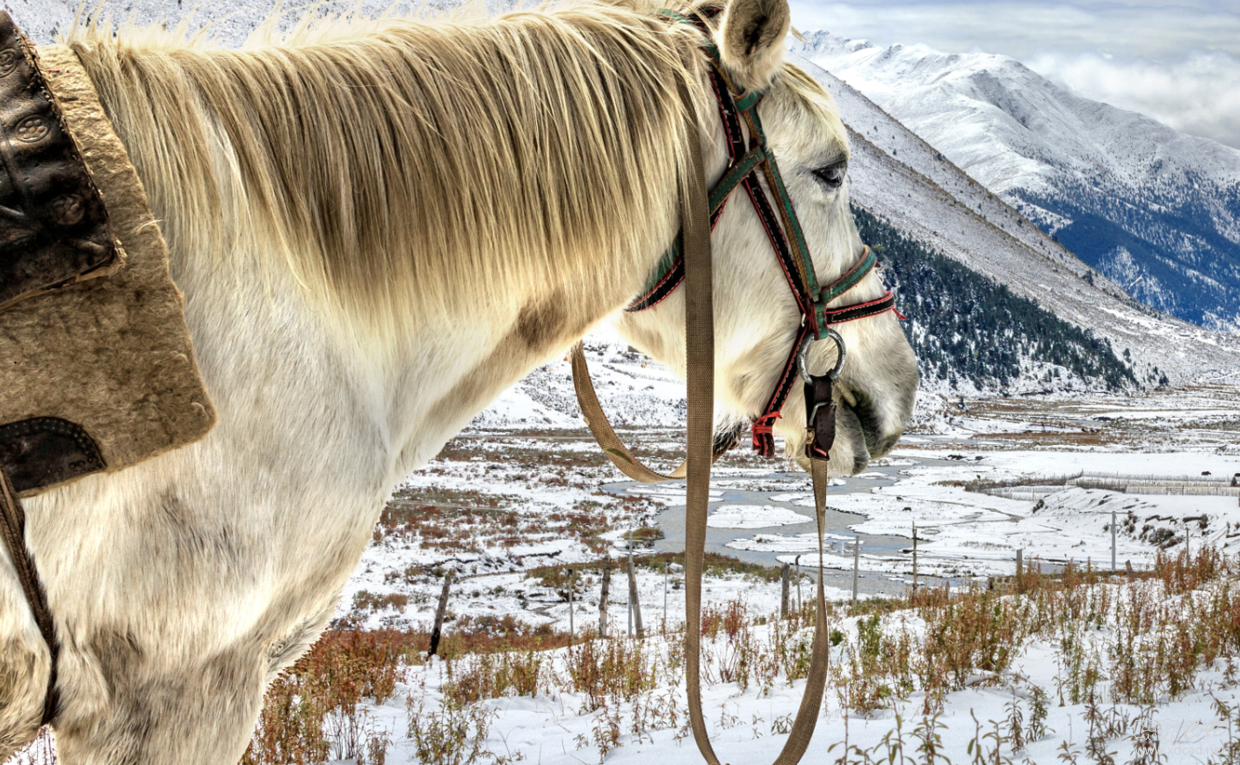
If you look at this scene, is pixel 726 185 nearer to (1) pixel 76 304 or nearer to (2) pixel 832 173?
(2) pixel 832 173

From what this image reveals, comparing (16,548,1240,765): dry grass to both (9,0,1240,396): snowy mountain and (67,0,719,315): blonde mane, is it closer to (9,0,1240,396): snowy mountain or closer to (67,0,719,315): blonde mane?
(67,0,719,315): blonde mane

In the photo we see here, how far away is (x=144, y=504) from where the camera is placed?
1.21 metres

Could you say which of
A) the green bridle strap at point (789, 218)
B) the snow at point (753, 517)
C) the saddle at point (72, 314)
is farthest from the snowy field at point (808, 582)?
the saddle at point (72, 314)

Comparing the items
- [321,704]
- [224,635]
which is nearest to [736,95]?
[224,635]

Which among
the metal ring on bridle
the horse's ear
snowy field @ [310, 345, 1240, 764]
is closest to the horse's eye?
the horse's ear

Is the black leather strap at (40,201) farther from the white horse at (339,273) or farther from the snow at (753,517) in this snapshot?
the snow at (753,517)

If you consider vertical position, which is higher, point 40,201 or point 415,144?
point 415,144

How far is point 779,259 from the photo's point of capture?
74.9 inches

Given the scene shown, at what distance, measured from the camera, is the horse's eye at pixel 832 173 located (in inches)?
75.7

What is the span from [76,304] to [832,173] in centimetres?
163

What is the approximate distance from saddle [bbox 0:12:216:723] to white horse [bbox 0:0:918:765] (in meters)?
0.07

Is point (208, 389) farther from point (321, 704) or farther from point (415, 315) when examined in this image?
point (321, 704)

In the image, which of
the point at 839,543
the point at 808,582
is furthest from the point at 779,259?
the point at 839,543

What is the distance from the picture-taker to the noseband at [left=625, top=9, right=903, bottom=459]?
1.81 m
